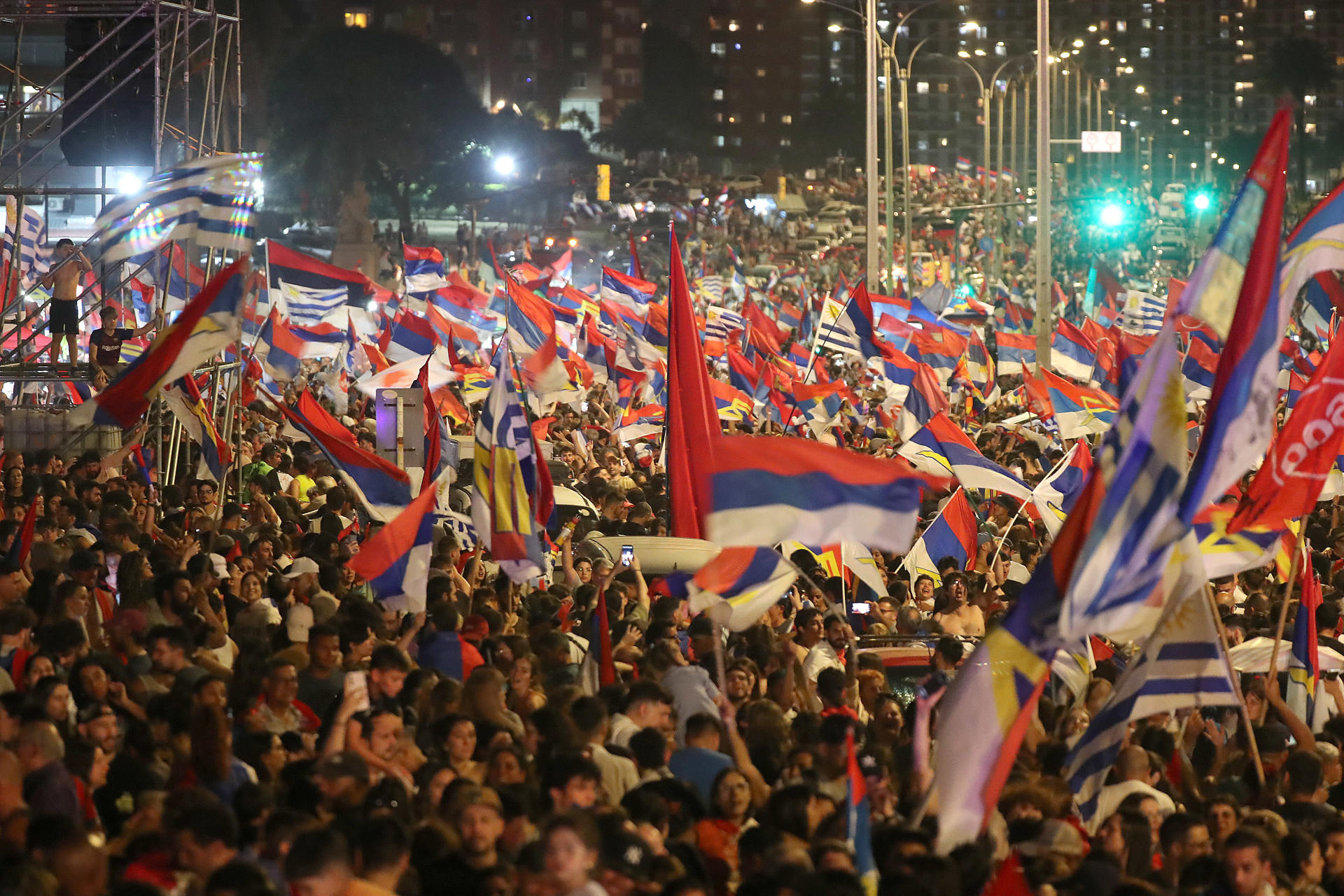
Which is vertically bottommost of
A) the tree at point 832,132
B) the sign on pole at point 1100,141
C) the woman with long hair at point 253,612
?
the woman with long hair at point 253,612

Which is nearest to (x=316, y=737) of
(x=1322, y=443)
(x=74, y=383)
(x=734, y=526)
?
(x=734, y=526)

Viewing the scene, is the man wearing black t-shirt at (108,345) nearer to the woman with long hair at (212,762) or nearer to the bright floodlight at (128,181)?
the bright floodlight at (128,181)

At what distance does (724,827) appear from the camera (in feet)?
21.5

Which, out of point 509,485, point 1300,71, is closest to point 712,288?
point 509,485

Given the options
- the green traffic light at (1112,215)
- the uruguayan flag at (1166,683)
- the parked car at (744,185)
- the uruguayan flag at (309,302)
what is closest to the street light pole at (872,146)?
the green traffic light at (1112,215)

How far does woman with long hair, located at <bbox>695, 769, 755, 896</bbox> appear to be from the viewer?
6383 mm

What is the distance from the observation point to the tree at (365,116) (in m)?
70.2

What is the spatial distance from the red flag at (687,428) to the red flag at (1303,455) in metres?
2.49

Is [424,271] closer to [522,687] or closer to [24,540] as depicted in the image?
[24,540]

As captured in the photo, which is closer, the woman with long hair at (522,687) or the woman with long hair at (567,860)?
the woman with long hair at (567,860)

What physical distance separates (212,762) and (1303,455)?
15.7 ft

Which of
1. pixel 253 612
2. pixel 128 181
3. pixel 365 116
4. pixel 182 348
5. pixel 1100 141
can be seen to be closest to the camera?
pixel 253 612

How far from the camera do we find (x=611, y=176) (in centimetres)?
10838

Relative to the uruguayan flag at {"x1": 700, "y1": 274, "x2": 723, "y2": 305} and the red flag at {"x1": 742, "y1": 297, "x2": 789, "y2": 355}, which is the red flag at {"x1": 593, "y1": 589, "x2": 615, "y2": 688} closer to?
the red flag at {"x1": 742, "y1": 297, "x2": 789, "y2": 355}
